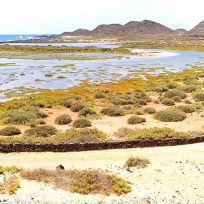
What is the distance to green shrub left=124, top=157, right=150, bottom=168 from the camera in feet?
68.0

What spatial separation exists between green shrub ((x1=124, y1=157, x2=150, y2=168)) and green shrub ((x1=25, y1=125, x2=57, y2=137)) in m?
8.59

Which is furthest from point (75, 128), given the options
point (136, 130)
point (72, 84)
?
point (72, 84)

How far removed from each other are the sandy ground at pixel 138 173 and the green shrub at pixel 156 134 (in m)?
2.08

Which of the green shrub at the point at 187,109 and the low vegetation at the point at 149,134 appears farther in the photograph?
the green shrub at the point at 187,109

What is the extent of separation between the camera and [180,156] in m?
22.5

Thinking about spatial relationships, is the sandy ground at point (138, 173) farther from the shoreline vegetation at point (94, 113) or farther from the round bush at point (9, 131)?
the round bush at point (9, 131)

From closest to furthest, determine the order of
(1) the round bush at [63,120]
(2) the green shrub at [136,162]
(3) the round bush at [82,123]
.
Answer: (2) the green shrub at [136,162] < (3) the round bush at [82,123] < (1) the round bush at [63,120]

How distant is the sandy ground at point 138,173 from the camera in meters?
16.9

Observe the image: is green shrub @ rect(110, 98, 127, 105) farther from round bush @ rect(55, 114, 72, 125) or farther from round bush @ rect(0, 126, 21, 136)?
round bush @ rect(0, 126, 21, 136)

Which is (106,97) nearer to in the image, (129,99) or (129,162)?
(129,99)

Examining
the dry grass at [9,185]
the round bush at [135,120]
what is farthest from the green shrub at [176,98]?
the dry grass at [9,185]

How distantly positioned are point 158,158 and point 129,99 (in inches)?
782

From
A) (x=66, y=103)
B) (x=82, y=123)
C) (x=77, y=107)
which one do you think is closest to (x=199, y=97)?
(x=77, y=107)

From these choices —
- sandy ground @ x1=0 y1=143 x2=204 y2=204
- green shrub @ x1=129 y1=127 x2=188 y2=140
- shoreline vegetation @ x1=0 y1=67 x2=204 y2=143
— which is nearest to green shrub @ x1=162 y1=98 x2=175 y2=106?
shoreline vegetation @ x1=0 y1=67 x2=204 y2=143
